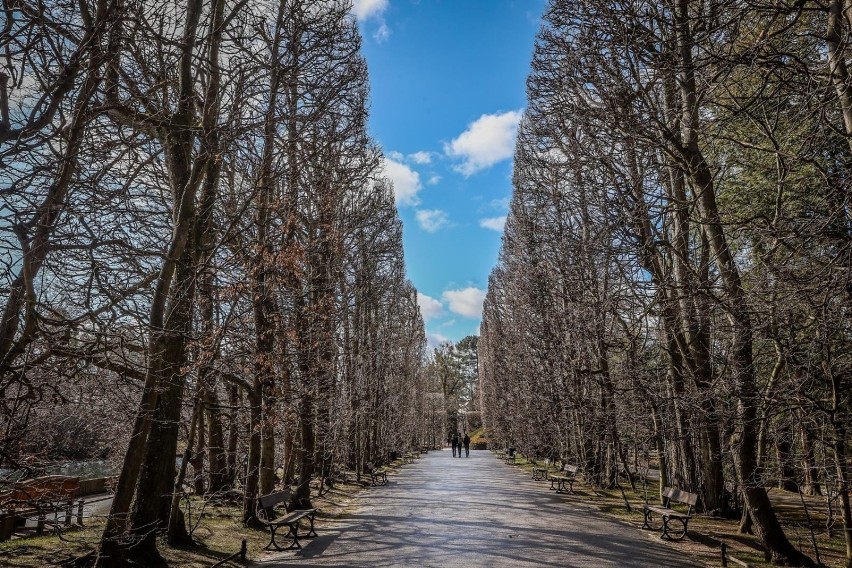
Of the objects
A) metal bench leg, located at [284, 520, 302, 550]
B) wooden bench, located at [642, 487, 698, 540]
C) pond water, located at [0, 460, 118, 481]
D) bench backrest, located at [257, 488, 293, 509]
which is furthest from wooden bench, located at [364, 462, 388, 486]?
wooden bench, located at [642, 487, 698, 540]

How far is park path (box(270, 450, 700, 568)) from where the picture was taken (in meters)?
8.88

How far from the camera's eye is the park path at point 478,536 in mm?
8875

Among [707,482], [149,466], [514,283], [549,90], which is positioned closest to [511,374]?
[514,283]

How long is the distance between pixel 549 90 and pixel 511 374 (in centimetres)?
2199

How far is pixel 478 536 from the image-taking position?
10984 millimetres

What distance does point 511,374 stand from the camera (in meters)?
32.7

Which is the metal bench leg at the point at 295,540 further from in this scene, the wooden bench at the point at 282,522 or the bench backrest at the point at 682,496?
the bench backrest at the point at 682,496

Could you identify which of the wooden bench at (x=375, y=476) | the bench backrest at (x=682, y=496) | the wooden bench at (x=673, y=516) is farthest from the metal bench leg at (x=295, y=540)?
the wooden bench at (x=375, y=476)

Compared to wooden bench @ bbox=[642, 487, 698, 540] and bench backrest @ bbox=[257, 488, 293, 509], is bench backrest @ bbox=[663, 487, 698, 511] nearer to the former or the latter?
wooden bench @ bbox=[642, 487, 698, 540]

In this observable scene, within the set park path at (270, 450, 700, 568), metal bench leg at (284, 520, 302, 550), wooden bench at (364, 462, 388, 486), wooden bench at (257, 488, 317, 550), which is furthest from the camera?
wooden bench at (364, 462, 388, 486)

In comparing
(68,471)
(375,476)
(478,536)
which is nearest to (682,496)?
(478,536)

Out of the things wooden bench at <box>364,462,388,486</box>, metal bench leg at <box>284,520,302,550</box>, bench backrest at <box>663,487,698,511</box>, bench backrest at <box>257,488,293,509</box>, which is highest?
bench backrest at <box>257,488,293,509</box>

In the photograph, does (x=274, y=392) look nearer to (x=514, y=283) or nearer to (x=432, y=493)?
(x=432, y=493)

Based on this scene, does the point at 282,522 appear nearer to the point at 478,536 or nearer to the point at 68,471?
the point at 478,536
